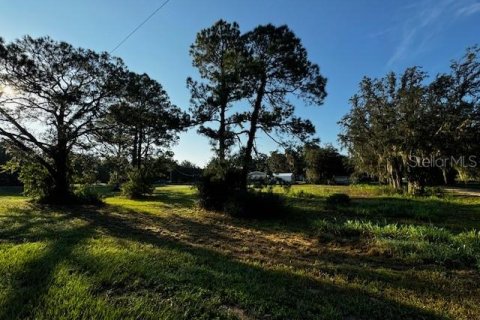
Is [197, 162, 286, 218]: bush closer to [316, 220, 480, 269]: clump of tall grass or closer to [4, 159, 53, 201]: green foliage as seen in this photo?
[316, 220, 480, 269]: clump of tall grass

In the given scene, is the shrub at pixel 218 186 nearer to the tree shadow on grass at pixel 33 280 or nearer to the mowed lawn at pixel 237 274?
the mowed lawn at pixel 237 274

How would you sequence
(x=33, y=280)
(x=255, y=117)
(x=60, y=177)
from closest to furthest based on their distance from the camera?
(x=33, y=280), (x=60, y=177), (x=255, y=117)

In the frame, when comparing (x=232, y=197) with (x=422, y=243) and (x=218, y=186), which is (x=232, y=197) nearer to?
(x=218, y=186)

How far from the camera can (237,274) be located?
4422 millimetres

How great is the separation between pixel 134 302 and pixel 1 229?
6.35m

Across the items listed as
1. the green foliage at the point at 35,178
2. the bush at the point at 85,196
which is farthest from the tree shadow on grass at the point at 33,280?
the green foliage at the point at 35,178

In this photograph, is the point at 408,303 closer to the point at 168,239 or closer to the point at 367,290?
the point at 367,290

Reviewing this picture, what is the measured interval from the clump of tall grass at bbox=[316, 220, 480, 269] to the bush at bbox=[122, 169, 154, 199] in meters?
15.1

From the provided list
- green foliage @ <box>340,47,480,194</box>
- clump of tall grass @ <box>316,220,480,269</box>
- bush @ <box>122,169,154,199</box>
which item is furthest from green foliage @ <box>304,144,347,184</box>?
clump of tall grass @ <box>316,220,480,269</box>

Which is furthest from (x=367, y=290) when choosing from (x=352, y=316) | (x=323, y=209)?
(x=323, y=209)

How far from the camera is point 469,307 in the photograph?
146 inches

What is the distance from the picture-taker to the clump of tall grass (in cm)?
572

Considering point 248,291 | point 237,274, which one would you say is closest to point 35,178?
point 237,274

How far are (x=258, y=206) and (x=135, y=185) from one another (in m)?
11.7
